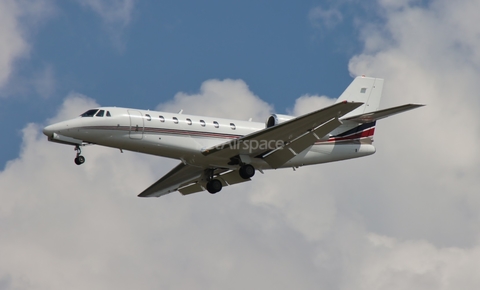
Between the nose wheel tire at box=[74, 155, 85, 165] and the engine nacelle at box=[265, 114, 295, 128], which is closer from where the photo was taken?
the nose wheel tire at box=[74, 155, 85, 165]

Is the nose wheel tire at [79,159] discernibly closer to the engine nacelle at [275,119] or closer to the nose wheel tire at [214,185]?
the nose wheel tire at [214,185]

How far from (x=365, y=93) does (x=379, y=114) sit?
487 cm

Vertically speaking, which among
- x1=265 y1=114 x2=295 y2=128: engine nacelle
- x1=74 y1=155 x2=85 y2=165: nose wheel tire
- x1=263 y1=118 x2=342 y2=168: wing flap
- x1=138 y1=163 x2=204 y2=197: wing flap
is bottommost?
x1=74 y1=155 x2=85 y2=165: nose wheel tire

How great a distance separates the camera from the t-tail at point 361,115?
37125mm

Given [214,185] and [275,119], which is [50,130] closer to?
[214,185]

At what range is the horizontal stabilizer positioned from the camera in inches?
1253

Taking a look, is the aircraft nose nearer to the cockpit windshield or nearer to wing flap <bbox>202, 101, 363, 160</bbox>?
the cockpit windshield

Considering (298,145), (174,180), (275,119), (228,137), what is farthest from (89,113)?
(298,145)

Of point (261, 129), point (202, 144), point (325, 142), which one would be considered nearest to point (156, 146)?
point (202, 144)

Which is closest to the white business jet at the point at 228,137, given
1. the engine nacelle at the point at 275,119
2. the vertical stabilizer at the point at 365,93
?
the engine nacelle at the point at 275,119

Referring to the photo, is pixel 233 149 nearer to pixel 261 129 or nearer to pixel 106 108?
pixel 261 129

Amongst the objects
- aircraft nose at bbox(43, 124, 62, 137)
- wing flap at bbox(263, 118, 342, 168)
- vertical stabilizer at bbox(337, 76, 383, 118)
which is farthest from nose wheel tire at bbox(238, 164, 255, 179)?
aircraft nose at bbox(43, 124, 62, 137)

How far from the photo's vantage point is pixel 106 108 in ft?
110

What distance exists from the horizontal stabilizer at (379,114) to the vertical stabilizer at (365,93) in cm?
161
